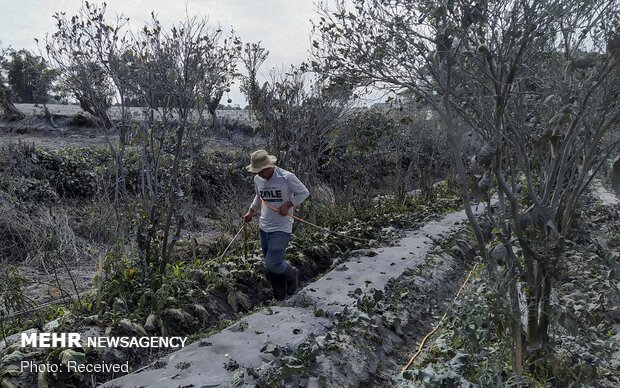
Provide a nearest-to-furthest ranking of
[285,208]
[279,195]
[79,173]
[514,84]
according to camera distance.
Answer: [514,84] → [285,208] → [279,195] → [79,173]

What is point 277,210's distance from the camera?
5961 mm

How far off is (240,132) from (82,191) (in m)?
5.17

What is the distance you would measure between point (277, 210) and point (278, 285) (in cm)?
82

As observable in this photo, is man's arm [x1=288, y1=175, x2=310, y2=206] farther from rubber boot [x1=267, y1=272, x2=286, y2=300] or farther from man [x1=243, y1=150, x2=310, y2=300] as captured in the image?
rubber boot [x1=267, y1=272, x2=286, y2=300]

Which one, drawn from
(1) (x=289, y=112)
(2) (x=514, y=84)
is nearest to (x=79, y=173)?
(1) (x=289, y=112)

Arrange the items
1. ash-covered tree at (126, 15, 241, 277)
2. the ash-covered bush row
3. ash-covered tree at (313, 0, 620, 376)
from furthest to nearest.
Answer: the ash-covered bush row < ash-covered tree at (126, 15, 241, 277) < ash-covered tree at (313, 0, 620, 376)

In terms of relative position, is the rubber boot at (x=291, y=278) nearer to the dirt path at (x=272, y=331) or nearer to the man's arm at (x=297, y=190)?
the dirt path at (x=272, y=331)

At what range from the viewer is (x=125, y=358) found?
4.39 m

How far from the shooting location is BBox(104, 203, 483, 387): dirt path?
12.9 feet

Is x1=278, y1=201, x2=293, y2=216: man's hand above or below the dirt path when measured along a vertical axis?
above

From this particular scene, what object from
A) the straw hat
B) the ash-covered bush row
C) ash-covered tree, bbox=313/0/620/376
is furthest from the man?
the ash-covered bush row

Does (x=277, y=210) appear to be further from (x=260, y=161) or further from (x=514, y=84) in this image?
(x=514, y=84)

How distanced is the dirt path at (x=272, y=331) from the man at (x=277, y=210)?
1.07 feet

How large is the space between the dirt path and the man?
0.33m
